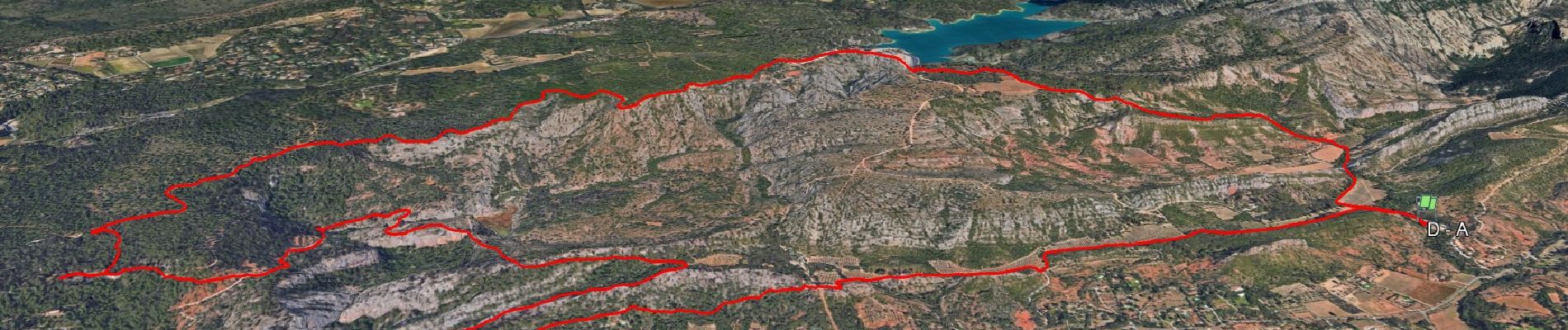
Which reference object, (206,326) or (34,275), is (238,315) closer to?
(206,326)

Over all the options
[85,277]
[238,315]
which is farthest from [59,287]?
[238,315]

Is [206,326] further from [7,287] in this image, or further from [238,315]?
[7,287]

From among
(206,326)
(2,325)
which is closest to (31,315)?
(2,325)

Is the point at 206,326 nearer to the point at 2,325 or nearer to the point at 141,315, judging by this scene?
the point at 141,315

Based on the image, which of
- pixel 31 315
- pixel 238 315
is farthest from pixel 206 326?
pixel 31 315

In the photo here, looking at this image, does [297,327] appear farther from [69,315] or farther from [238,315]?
[69,315]

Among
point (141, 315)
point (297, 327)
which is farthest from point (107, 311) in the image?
point (297, 327)
